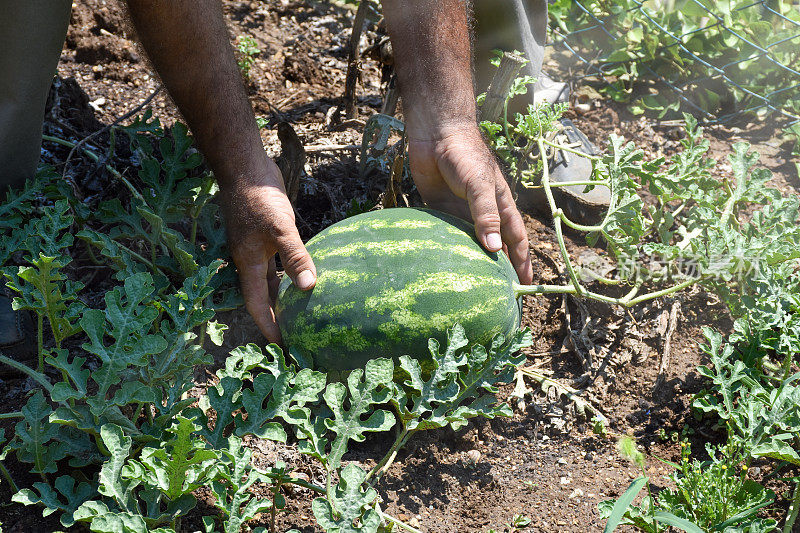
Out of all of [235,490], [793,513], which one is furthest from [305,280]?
[793,513]

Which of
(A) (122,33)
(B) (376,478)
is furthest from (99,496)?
(A) (122,33)

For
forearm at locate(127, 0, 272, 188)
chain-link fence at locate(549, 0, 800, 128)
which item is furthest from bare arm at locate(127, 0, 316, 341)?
chain-link fence at locate(549, 0, 800, 128)

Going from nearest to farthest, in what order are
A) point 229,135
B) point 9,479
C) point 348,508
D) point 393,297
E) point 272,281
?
point 348,508
point 9,479
point 393,297
point 229,135
point 272,281

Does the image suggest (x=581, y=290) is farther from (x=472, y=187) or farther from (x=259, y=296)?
(x=259, y=296)

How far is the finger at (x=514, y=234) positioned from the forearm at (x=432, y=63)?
342 mm

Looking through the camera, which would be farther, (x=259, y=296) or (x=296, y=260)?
(x=259, y=296)

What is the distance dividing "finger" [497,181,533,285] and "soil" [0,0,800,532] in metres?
0.28

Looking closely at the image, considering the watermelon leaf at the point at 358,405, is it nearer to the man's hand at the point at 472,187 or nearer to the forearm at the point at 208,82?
the man's hand at the point at 472,187

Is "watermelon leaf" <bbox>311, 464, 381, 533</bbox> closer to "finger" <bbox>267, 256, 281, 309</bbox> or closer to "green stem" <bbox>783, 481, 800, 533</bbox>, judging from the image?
"finger" <bbox>267, 256, 281, 309</bbox>

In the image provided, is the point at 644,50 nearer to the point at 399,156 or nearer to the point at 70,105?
the point at 399,156

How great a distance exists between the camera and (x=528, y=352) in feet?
9.61

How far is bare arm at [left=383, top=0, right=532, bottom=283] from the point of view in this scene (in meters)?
2.71

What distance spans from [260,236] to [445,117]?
2.87 ft

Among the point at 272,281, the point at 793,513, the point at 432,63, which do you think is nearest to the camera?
the point at 793,513
